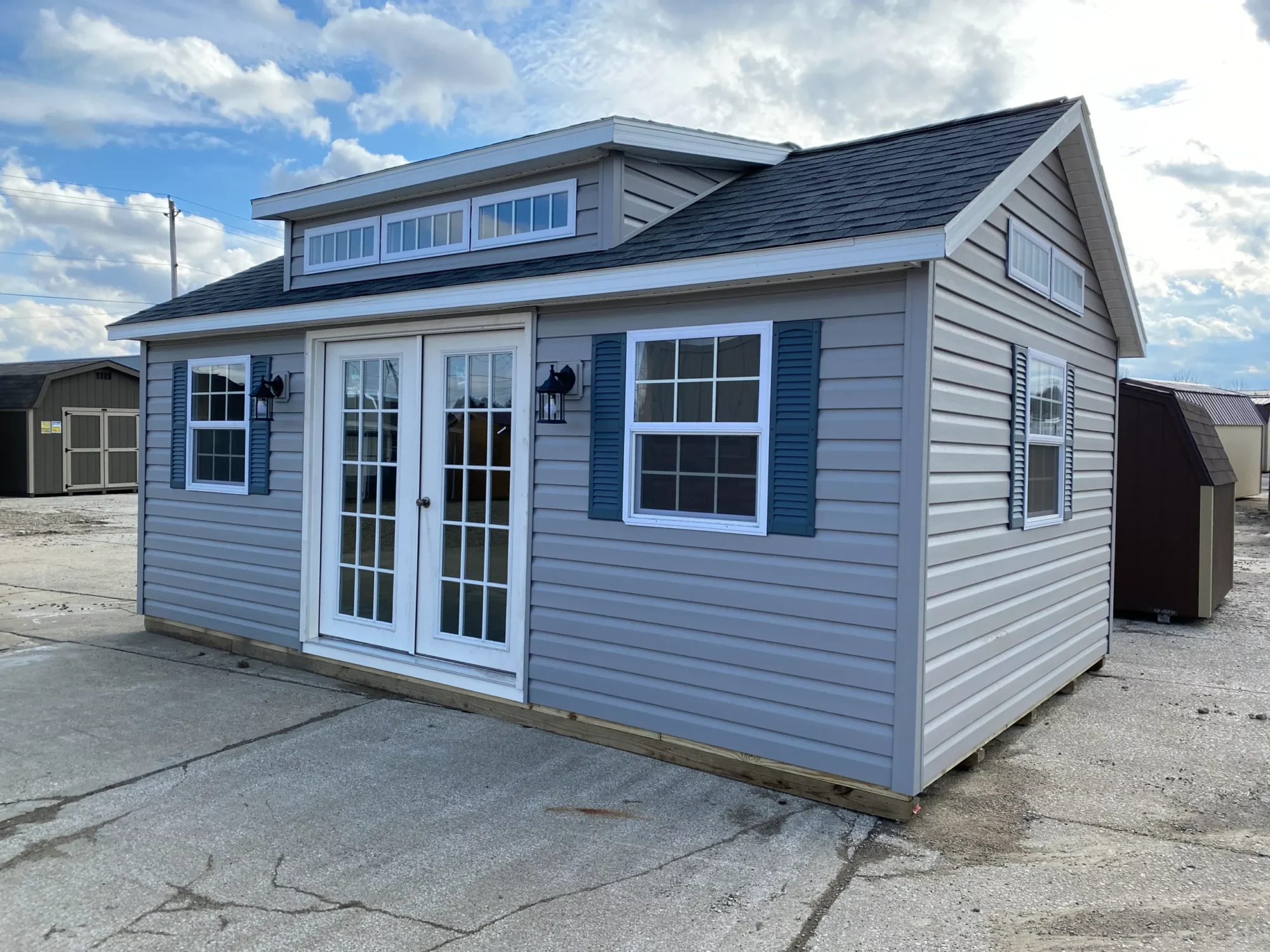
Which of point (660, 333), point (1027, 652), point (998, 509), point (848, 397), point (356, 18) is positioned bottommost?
point (1027, 652)

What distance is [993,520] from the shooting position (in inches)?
177

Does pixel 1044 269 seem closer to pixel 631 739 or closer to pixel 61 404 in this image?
pixel 631 739

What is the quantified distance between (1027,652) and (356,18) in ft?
21.7

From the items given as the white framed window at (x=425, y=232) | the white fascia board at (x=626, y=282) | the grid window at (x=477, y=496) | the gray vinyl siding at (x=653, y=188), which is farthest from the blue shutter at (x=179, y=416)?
the gray vinyl siding at (x=653, y=188)

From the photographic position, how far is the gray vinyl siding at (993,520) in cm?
392

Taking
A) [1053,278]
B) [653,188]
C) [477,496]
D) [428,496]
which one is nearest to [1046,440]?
[1053,278]

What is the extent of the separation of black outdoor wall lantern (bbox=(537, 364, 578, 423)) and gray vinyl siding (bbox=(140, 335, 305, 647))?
2189mm

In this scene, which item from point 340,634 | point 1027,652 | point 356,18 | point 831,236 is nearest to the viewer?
point 831,236

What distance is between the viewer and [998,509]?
4.55m

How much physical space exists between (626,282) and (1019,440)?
7.09 feet

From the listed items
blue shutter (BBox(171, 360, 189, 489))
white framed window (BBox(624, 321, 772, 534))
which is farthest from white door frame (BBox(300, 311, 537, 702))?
blue shutter (BBox(171, 360, 189, 489))

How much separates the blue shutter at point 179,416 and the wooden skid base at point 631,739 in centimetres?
137

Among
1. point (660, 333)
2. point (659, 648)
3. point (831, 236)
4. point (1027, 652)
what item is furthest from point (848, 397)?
point (1027, 652)

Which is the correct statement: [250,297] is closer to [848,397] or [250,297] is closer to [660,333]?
[660,333]
